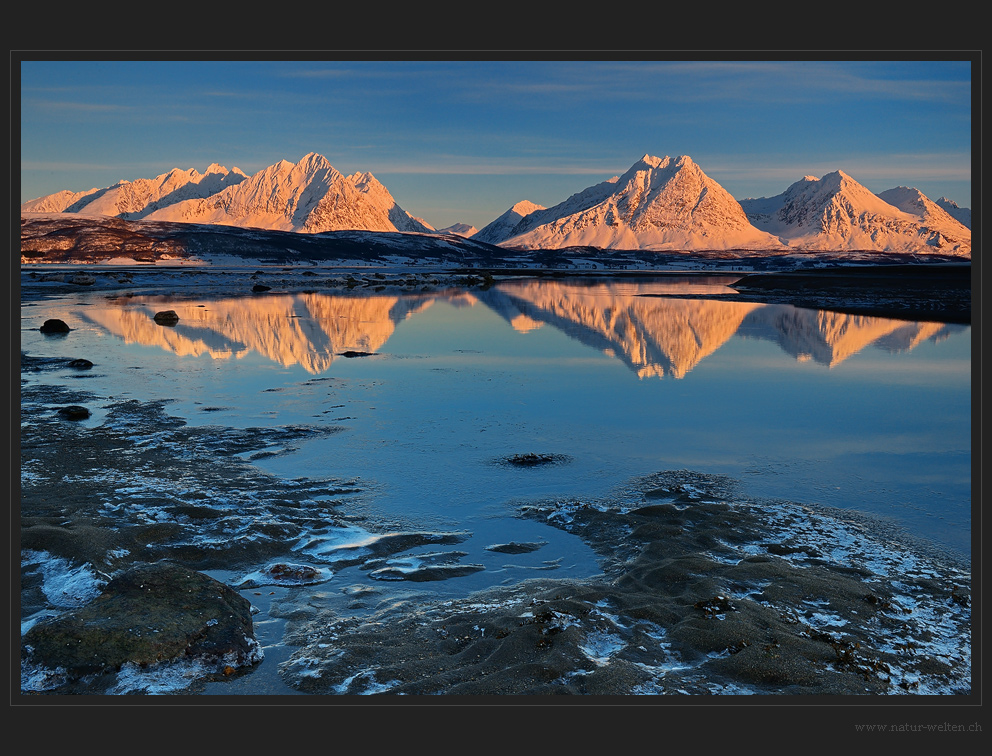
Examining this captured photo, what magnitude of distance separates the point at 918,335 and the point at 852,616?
26216mm

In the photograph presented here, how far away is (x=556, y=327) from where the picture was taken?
109 feet

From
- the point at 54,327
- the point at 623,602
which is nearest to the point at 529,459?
the point at 623,602

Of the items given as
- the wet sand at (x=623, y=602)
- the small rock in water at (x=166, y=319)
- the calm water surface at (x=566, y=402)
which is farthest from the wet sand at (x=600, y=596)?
the small rock in water at (x=166, y=319)

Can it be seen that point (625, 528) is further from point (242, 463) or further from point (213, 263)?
point (213, 263)

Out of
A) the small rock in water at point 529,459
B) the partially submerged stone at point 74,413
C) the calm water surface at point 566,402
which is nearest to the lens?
the calm water surface at point 566,402

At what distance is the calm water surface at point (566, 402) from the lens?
10.5m

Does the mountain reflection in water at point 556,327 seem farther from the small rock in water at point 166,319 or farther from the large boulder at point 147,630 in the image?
the large boulder at point 147,630

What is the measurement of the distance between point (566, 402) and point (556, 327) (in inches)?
669

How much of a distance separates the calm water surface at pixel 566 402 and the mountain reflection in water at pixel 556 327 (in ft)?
0.79

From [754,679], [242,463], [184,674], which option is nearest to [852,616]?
[754,679]

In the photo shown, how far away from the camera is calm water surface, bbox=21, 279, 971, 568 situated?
10453 millimetres

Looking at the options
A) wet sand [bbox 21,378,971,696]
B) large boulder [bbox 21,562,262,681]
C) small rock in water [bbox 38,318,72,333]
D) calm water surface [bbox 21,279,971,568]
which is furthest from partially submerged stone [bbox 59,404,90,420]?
small rock in water [bbox 38,318,72,333]

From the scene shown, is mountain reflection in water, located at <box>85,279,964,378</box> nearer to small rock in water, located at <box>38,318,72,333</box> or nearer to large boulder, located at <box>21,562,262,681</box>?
small rock in water, located at <box>38,318,72,333</box>

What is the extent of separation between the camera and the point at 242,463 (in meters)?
Result: 11.5
